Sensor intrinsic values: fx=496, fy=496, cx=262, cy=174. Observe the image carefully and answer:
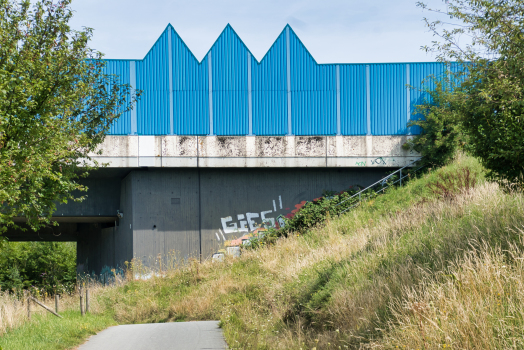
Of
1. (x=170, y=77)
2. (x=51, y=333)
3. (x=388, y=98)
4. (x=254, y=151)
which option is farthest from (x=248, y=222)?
(x=51, y=333)

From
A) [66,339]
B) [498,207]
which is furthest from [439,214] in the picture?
[66,339]

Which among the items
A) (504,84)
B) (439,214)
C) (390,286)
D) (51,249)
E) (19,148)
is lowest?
(51,249)

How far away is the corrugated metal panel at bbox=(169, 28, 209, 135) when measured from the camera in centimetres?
2278

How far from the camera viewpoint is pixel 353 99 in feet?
78.9

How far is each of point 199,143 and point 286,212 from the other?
16.9 feet

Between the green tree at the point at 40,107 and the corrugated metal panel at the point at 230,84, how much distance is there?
415 inches

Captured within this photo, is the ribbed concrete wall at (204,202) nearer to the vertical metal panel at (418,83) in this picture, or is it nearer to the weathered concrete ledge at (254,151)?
the weathered concrete ledge at (254,151)

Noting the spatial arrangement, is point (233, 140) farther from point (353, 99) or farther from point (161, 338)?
point (161, 338)

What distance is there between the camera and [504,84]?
8.80 metres

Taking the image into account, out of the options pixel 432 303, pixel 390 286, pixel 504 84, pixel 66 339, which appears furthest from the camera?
pixel 66 339

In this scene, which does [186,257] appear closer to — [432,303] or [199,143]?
[199,143]

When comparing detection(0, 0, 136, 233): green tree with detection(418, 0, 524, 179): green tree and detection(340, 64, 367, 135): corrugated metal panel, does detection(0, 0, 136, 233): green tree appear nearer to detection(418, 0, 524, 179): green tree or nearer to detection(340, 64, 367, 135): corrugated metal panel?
detection(418, 0, 524, 179): green tree

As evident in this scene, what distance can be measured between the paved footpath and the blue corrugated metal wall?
38.0 feet

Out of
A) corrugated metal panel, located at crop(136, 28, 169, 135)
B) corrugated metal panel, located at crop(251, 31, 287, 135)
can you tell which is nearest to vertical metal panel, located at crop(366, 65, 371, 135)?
corrugated metal panel, located at crop(251, 31, 287, 135)
